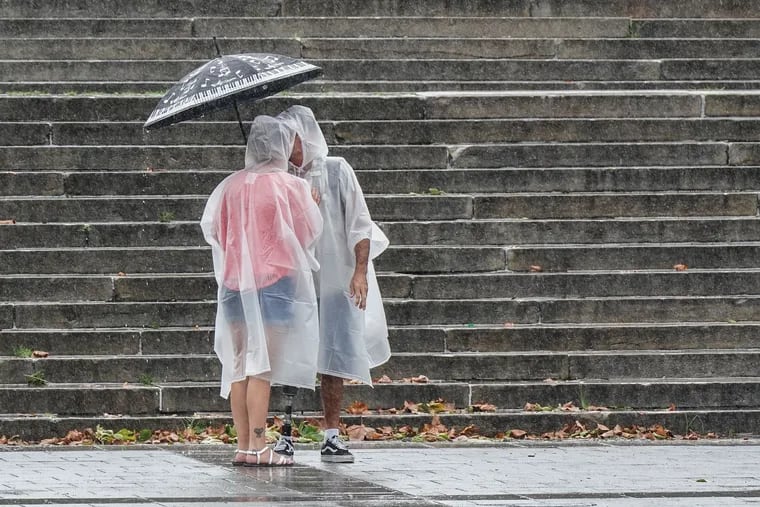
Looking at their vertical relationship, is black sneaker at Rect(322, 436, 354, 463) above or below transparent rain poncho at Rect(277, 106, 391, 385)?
below

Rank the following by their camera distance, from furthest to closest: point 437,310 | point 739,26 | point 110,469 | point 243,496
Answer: point 739,26, point 437,310, point 110,469, point 243,496

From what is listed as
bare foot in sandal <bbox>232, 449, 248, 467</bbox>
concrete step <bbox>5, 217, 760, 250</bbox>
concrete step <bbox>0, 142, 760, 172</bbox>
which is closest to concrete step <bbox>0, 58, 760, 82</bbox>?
concrete step <bbox>0, 142, 760, 172</bbox>

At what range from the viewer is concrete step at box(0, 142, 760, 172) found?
11.7 metres

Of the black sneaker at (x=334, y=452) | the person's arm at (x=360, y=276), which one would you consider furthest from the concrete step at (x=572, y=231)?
Answer: the black sneaker at (x=334, y=452)

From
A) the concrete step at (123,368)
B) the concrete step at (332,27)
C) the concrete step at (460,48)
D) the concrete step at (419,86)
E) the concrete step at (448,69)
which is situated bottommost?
the concrete step at (123,368)

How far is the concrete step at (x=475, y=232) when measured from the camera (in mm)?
10922

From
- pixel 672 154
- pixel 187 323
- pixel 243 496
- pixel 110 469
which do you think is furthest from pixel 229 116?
pixel 243 496

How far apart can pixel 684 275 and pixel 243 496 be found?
492cm

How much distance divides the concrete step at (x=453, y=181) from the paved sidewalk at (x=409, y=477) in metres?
3.05

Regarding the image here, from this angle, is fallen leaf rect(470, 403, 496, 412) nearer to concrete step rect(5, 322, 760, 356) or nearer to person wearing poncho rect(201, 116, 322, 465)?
concrete step rect(5, 322, 760, 356)

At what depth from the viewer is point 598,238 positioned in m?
11.3

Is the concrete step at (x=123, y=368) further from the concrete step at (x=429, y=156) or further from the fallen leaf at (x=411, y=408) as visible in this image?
the concrete step at (x=429, y=156)

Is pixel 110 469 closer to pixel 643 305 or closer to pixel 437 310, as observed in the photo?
pixel 437 310

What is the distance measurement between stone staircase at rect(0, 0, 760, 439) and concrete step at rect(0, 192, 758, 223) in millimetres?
15
